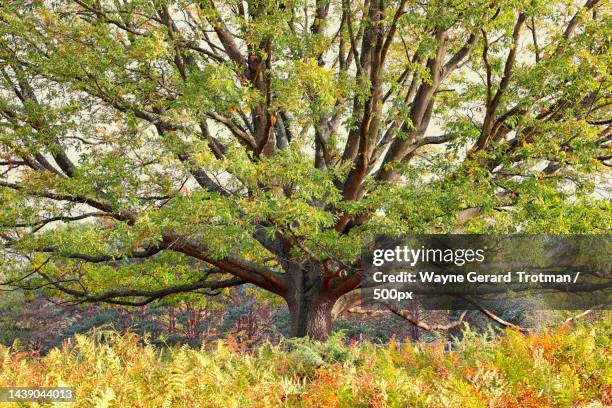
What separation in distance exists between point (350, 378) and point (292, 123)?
9464 millimetres

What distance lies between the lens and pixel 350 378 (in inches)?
199

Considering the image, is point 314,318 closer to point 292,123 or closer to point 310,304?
point 310,304

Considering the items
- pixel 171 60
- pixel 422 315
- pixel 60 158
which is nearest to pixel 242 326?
pixel 422 315

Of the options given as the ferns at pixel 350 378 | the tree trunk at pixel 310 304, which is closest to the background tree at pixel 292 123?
the tree trunk at pixel 310 304

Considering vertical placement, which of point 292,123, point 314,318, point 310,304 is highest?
point 292,123

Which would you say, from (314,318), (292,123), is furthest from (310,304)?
(292,123)

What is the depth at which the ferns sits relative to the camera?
4.71 metres

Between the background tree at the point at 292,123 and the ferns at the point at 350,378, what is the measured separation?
3461 millimetres

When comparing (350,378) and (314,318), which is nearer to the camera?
(350,378)

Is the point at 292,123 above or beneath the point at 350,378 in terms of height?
above

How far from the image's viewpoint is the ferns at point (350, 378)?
4707 millimetres

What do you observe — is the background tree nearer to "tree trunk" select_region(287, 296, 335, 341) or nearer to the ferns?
"tree trunk" select_region(287, 296, 335, 341)

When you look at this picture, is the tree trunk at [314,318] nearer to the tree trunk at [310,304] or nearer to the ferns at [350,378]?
the tree trunk at [310,304]

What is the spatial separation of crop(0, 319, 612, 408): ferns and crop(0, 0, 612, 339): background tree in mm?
3461
